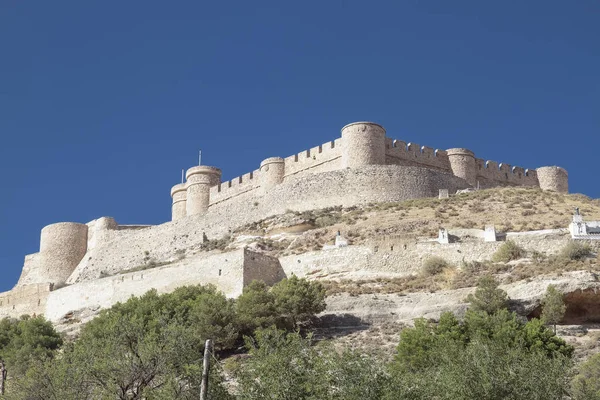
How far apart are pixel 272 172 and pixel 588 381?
28.9m

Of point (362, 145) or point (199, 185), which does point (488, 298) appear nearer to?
point (362, 145)

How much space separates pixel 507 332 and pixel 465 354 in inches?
199

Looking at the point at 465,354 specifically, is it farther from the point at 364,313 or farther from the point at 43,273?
the point at 43,273

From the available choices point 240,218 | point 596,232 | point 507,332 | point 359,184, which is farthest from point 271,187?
point 507,332

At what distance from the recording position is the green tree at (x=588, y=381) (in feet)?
62.1

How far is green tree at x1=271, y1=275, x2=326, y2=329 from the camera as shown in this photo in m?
29.0

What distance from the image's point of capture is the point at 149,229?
Result: 51.1 metres

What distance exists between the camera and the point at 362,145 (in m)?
45.4

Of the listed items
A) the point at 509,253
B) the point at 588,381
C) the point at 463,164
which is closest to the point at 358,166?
the point at 463,164

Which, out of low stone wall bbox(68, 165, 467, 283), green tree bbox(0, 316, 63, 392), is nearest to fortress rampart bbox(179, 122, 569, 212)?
low stone wall bbox(68, 165, 467, 283)

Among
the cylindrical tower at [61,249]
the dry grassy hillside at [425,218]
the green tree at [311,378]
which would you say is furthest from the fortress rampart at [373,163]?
the green tree at [311,378]

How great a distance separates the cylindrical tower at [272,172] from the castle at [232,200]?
5 cm

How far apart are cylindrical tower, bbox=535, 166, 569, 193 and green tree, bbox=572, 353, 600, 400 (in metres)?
28.0

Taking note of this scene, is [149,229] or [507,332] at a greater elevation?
[149,229]
